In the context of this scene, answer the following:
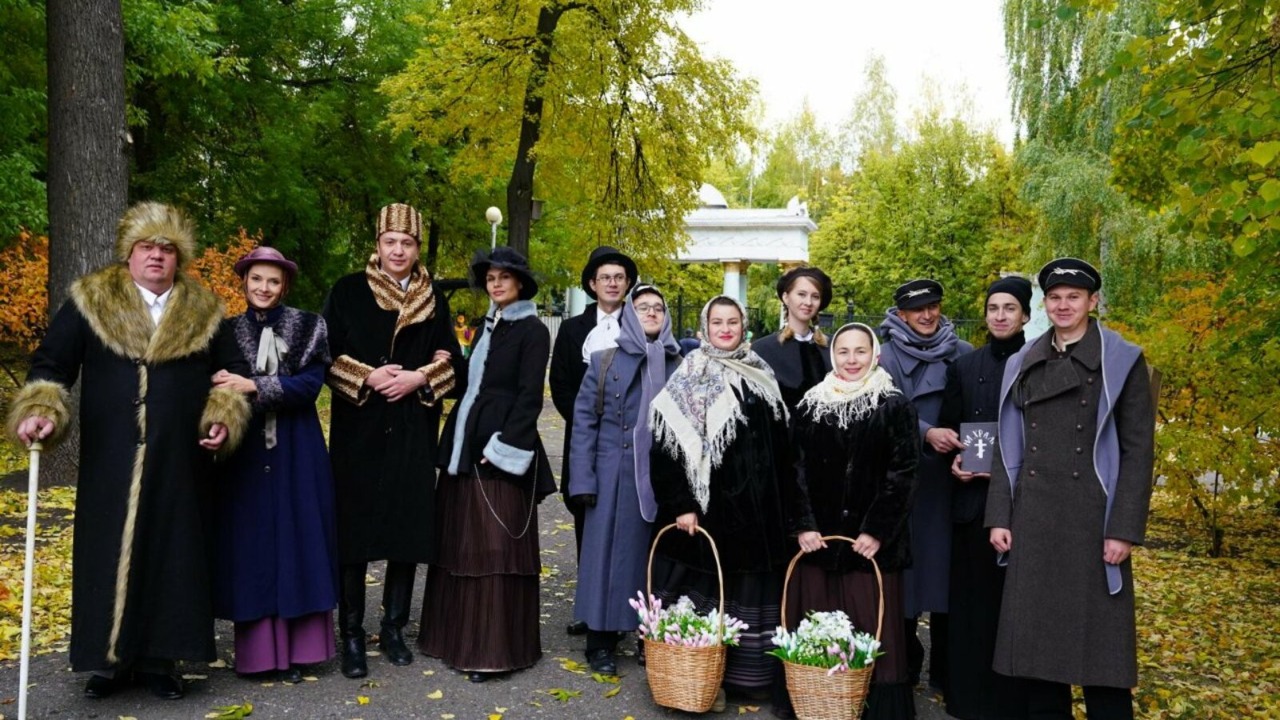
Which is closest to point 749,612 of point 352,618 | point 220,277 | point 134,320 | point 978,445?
point 978,445

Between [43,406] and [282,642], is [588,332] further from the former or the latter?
[43,406]

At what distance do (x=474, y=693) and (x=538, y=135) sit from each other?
12243 mm

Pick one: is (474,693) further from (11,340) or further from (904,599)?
(11,340)

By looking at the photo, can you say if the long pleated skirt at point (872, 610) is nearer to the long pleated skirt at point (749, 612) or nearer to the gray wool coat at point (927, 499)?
the long pleated skirt at point (749, 612)

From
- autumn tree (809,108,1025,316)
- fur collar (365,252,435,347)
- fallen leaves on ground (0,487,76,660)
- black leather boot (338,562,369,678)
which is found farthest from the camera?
autumn tree (809,108,1025,316)

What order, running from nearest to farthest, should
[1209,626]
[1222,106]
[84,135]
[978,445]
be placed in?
[978,445], [1222,106], [1209,626], [84,135]

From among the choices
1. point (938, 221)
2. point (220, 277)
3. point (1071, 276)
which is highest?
point (938, 221)

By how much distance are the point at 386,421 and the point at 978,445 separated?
2983 millimetres

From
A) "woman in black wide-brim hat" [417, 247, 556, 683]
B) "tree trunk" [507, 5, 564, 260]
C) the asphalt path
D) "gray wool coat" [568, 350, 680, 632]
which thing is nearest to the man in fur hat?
the asphalt path

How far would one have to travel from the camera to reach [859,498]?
4727mm

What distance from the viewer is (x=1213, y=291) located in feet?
31.6

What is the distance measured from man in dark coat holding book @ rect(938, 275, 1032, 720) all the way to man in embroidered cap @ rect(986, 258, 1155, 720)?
0.92 ft

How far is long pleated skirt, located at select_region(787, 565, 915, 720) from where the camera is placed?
4645 mm

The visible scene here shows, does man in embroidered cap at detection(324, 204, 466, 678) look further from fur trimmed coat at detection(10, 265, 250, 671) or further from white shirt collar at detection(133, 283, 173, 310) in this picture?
white shirt collar at detection(133, 283, 173, 310)
